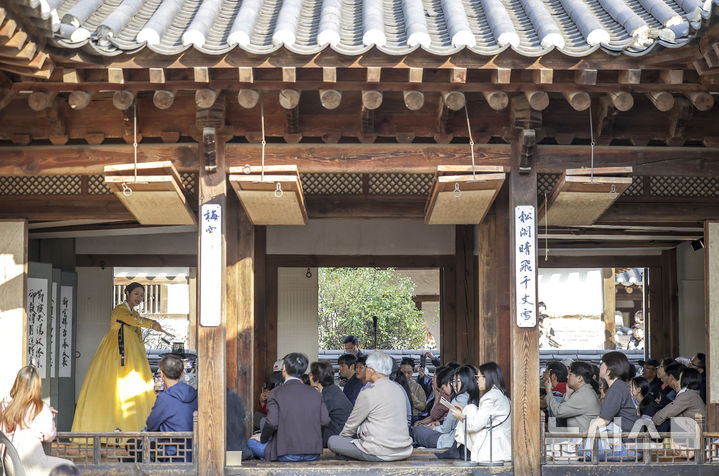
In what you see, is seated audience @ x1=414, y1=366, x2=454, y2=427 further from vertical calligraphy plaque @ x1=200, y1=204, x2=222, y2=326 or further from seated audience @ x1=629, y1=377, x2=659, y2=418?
vertical calligraphy plaque @ x1=200, y1=204, x2=222, y2=326

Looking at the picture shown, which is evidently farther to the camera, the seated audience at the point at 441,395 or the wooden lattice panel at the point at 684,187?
the seated audience at the point at 441,395

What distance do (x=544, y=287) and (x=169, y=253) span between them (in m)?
14.4

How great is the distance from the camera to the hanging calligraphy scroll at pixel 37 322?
30.7 ft

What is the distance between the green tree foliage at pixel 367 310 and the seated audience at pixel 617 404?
15.7 metres

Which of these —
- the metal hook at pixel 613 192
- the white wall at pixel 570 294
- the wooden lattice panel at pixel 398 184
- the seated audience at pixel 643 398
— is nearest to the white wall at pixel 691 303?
the seated audience at pixel 643 398

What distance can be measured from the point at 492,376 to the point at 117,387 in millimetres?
4301

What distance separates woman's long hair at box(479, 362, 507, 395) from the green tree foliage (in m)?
15.7

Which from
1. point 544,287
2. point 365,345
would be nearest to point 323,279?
point 365,345

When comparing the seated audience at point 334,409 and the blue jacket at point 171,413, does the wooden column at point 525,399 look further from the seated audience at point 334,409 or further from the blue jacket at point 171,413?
the blue jacket at point 171,413

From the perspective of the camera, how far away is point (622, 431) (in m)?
7.07

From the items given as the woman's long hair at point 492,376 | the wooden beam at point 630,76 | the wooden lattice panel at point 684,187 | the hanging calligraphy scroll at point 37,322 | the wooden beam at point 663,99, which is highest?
the wooden beam at point 630,76

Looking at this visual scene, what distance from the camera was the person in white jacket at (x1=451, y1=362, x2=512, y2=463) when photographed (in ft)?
22.4

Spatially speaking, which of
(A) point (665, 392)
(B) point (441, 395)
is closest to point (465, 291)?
(B) point (441, 395)

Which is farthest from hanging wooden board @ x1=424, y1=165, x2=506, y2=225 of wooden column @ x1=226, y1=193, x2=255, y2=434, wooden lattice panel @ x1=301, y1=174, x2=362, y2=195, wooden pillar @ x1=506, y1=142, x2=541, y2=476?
wooden column @ x1=226, y1=193, x2=255, y2=434
